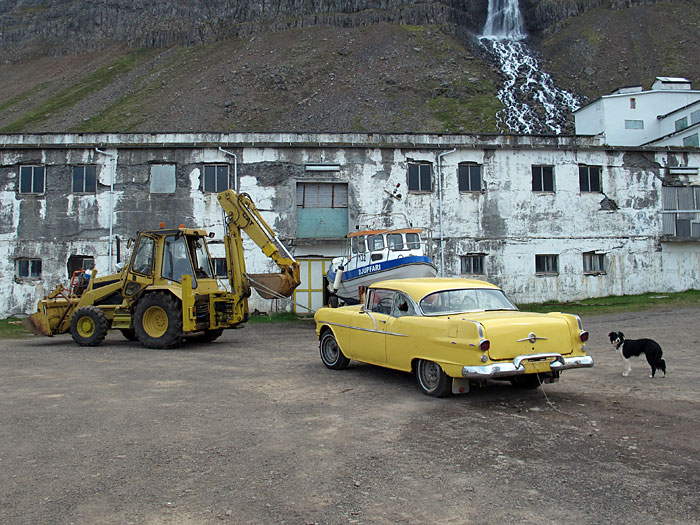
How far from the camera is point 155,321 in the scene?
14203mm

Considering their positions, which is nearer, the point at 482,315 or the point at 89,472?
the point at 89,472

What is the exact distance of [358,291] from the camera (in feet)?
60.4

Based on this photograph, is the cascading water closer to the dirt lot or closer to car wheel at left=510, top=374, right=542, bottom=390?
car wheel at left=510, top=374, right=542, bottom=390

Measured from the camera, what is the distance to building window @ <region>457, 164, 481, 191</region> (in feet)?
79.6

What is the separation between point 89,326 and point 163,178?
33.2 feet

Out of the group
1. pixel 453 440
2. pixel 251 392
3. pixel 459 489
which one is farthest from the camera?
pixel 251 392

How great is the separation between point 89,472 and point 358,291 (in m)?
13.7

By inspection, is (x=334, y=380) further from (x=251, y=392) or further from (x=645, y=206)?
(x=645, y=206)

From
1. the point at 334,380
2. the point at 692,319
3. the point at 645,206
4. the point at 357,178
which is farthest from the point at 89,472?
the point at 645,206

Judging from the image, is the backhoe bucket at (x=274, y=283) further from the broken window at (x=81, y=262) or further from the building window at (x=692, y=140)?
the building window at (x=692, y=140)

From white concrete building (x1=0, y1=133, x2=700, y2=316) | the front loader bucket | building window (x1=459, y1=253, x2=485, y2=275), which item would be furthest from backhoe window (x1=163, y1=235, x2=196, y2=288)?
building window (x1=459, y1=253, x2=485, y2=275)

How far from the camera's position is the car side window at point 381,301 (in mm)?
8781

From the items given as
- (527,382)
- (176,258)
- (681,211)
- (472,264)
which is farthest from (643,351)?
(681,211)

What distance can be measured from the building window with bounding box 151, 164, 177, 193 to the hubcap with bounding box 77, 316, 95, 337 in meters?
9.76
